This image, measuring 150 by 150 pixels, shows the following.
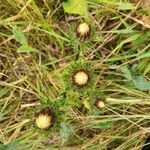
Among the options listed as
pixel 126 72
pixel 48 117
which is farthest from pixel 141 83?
pixel 48 117

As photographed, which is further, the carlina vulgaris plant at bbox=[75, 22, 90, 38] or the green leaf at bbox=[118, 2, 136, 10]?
the green leaf at bbox=[118, 2, 136, 10]

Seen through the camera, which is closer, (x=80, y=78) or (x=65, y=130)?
(x=80, y=78)

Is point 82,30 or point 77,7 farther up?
point 77,7

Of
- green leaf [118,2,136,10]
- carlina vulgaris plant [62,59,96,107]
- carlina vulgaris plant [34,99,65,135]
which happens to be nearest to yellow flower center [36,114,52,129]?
carlina vulgaris plant [34,99,65,135]

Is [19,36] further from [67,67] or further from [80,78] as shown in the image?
[80,78]

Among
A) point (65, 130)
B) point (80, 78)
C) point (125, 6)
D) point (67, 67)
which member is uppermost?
point (125, 6)

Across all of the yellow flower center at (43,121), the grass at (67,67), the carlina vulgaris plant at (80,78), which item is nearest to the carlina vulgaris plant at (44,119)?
the yellow flower center at (43,121)

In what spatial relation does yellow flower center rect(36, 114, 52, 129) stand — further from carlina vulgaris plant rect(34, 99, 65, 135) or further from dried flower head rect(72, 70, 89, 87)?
dried flower head rect(72, 70, 89, 87)
